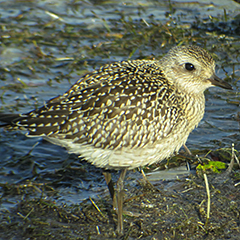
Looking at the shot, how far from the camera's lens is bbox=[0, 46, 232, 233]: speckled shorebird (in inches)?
198

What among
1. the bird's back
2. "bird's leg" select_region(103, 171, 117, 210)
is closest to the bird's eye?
the bird's back

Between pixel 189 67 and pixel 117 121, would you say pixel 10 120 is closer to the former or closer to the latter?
pixel 117 121

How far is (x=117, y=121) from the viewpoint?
16.5 feet

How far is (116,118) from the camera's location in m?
5.01

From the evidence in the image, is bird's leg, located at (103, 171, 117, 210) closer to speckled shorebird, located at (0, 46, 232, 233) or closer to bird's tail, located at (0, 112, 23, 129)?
speckled shorebird, located at (0, 46, 232, 233)

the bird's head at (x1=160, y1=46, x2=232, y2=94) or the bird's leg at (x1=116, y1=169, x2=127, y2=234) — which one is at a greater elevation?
the bird's head at (x1=160, y1=46, x2=232, y2=94)

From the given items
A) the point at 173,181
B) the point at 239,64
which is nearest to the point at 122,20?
the point at 239,64

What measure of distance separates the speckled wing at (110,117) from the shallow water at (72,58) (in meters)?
0.96

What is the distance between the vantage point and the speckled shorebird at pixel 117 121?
5023 millimetres

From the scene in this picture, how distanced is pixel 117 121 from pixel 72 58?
4.72 meters

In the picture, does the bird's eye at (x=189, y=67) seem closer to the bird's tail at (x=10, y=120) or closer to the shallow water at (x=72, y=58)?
the shallow water at (x=72, y=58)

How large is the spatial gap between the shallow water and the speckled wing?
0.96 m

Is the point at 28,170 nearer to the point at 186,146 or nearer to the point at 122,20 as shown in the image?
the point at 186,146

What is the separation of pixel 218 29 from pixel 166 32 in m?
1.52
